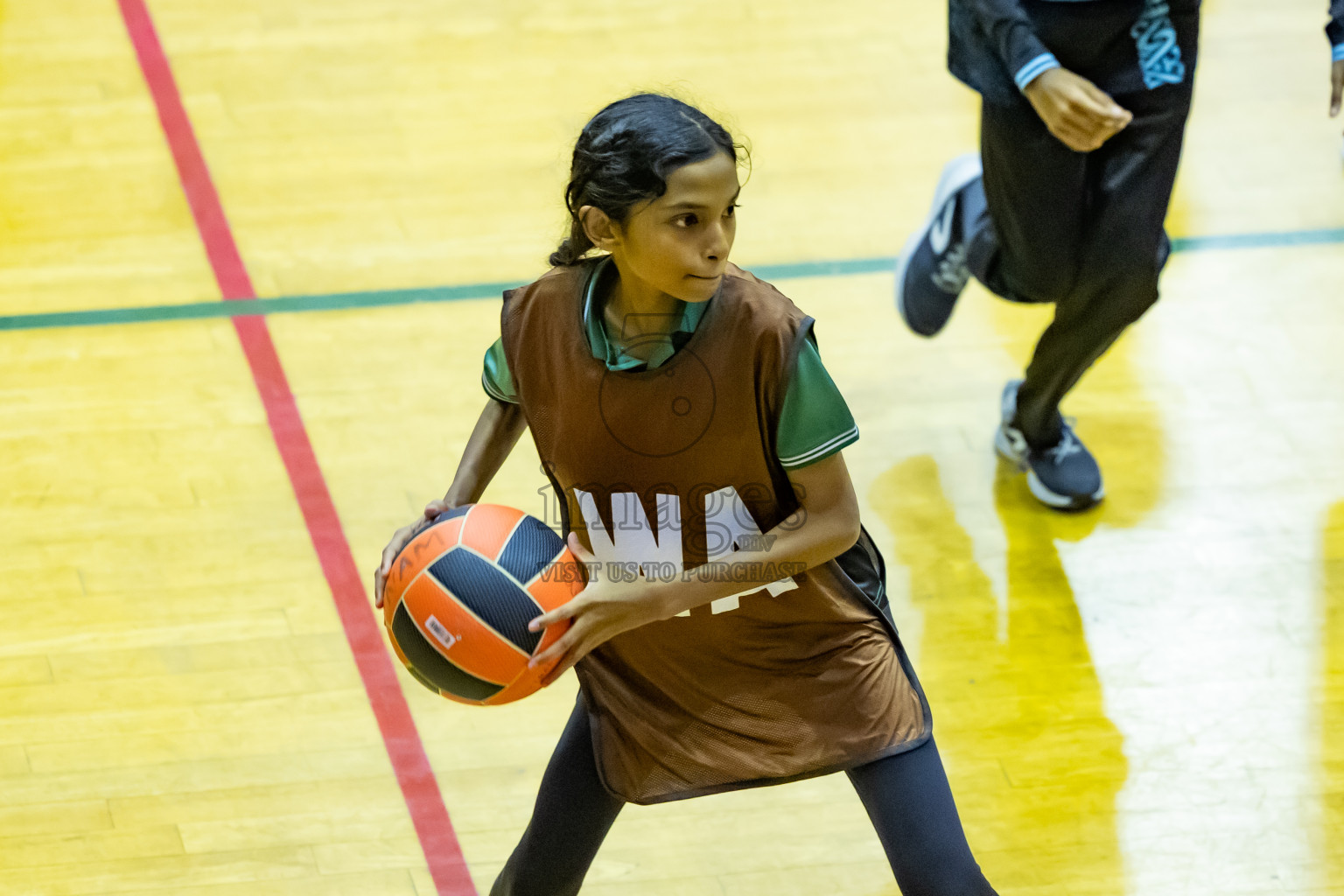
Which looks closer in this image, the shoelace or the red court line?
the red court line

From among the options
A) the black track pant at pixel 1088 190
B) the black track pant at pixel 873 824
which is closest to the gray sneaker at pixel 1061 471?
the black track pant at pixel 1088 190

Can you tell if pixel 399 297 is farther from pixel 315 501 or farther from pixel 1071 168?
pixel 1071 168

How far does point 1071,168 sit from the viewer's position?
2.90m

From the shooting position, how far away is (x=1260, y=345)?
12.2 feet

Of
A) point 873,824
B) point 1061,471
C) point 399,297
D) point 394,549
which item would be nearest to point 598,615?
point 394,549

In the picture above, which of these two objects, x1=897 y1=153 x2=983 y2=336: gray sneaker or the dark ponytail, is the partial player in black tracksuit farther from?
the dark ponytail

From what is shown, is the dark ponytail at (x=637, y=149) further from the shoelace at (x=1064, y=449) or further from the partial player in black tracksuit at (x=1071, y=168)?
the shoelace at (x=1064, y=449)

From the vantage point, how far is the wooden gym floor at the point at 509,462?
271 centimetres

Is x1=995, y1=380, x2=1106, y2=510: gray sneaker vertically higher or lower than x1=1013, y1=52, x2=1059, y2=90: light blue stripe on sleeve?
lower

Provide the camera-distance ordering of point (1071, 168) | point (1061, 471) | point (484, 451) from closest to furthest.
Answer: point (484, 451)
point (1071, 168)
point (1061, 471)

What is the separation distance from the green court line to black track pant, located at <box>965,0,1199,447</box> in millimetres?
811

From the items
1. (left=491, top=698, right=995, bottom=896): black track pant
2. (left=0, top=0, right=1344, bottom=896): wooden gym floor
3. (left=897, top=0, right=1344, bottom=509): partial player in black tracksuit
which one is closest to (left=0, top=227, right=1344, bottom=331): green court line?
(left=0, top=0, right=1344, bottom=896): wooden gym floor

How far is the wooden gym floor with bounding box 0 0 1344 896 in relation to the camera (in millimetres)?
2711

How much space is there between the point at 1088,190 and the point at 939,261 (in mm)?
634
